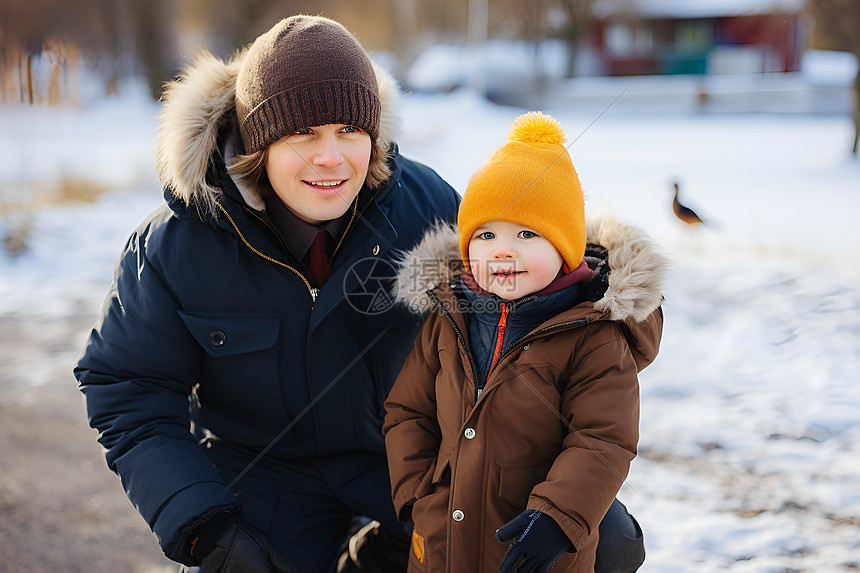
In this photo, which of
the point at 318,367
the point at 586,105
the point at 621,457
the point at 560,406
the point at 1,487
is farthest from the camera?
the point at 586,105

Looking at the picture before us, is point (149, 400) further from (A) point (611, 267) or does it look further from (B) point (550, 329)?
(A) point (611, 267)

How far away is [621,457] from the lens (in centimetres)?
138

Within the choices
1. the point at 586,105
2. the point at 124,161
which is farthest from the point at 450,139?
the point at 586,105

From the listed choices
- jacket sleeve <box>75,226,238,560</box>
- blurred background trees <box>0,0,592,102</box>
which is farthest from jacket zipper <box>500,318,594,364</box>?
blurred background trees <box>0,0,592,102</box>

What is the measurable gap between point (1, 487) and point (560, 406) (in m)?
2.27

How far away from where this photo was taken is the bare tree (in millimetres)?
7492

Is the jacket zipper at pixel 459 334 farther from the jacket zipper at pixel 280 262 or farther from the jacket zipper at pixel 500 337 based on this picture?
the jacket zipper at pixel 280 262

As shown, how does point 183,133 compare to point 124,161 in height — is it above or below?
above

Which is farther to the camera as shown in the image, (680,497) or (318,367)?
(680,497)

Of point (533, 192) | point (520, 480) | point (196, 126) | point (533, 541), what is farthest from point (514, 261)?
point (196, 126)

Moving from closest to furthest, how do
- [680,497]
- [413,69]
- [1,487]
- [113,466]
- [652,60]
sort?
[113,466]
[680,497]
[1,487]
[413,69]
[652,60]

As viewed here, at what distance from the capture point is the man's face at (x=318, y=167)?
70.9 inches

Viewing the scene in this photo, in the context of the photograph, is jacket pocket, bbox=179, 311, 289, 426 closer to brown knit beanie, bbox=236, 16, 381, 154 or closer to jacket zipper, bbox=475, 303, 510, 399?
brown knit beanie, bbox=236, 16, 381, 154

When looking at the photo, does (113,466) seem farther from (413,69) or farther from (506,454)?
(413,69)
